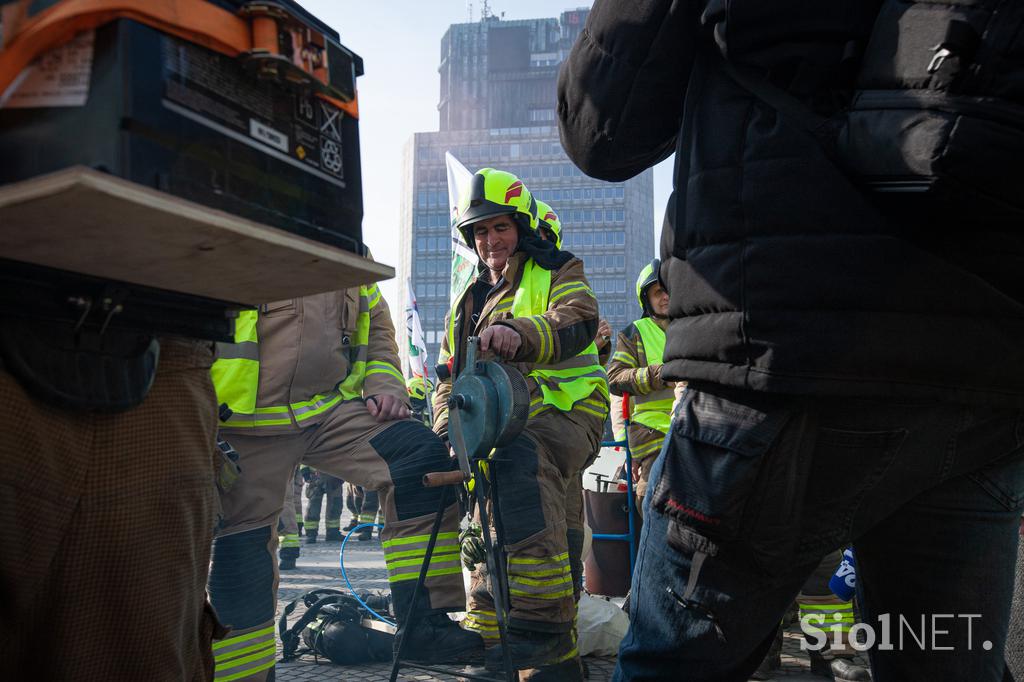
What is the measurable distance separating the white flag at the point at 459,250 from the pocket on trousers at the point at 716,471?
124 inches

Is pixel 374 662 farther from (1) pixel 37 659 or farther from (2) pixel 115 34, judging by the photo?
(2) pixel 115 34

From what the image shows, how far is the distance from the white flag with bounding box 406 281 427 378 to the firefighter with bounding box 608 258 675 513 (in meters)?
3.92

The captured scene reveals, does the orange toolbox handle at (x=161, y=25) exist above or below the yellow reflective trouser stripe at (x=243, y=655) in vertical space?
above

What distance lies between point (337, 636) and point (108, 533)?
3135mm

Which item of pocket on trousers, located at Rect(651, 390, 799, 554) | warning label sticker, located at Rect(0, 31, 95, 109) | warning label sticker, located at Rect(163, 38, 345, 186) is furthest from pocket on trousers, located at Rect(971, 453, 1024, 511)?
warning label sticker, located at Rect(0, 31, 95, 109)

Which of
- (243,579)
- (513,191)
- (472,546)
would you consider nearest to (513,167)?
(513,191)

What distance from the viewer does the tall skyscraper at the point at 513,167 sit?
→ 306 ft

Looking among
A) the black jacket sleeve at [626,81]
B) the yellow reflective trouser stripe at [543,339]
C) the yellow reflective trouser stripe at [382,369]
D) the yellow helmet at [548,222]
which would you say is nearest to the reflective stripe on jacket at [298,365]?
the yellow reflective trouser stripe at [382,369]

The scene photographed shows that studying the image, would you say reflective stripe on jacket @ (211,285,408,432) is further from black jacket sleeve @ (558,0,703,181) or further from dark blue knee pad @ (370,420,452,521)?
black jacket sleeve @ (558,0,703,181)

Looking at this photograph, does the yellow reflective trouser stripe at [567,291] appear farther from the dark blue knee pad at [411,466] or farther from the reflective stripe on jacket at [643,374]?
the reflective stripe on jacket at [643,374]

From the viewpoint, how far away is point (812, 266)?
1.35m

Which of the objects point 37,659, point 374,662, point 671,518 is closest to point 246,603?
Result: point 374,662

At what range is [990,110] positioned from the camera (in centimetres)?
124

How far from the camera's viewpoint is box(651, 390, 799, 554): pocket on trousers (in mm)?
1361
